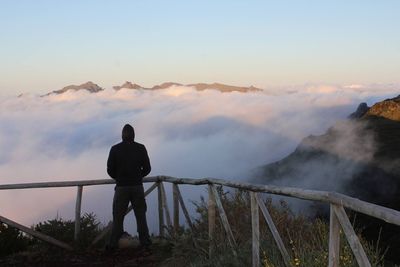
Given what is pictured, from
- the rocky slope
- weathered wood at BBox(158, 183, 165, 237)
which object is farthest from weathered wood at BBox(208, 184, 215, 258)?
the rocky slope

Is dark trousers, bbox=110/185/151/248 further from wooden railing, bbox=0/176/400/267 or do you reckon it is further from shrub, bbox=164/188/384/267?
shrub, bbox=164/188/384/267

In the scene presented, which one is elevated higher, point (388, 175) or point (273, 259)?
point (273, 259)

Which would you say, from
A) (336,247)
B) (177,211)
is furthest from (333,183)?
(336,247)

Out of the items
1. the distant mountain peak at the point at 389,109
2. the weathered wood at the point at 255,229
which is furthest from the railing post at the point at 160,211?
the distant mountain peak at the point at 389,109

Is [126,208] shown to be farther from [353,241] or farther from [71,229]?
[353,241]

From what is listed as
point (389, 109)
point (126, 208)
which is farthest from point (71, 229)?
point (389, 109)

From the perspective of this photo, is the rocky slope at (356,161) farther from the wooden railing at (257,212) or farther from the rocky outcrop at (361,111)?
the wooden railing at (257,212)

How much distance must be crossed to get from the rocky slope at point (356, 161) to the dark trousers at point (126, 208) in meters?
43.8

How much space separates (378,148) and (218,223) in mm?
80308

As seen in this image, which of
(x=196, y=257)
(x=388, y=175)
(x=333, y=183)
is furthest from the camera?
(x=333, y=183)

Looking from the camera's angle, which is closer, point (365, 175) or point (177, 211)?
point (177, 211)

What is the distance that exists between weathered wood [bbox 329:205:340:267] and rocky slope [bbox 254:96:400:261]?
48307 millimetres

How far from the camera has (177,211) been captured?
10203 millimetres

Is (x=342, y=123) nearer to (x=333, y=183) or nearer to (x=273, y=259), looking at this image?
(x=333, y=183)
